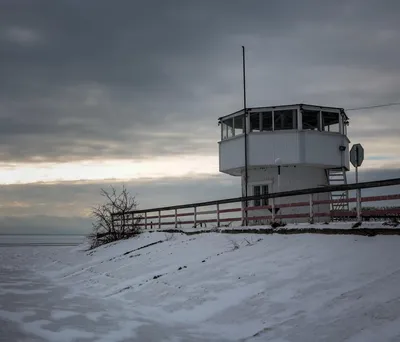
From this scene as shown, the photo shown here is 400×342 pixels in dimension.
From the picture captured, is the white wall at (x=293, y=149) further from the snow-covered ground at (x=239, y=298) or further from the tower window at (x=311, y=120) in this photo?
the snow-covered ground at (x=239, y=298)

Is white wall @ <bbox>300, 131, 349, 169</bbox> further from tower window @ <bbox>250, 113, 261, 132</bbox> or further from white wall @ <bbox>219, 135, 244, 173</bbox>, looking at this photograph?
white wall @ <bbox>219, 135, 244, 173</bbox>

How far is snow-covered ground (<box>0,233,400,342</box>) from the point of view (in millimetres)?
8523

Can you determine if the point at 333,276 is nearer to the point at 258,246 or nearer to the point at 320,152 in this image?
the point at 258,246

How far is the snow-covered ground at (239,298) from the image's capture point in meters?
8.52

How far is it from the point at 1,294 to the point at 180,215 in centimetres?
1179

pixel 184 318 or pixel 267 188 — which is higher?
pixel 267 188

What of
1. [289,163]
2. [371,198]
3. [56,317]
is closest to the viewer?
[56,317]

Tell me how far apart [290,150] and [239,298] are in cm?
1532

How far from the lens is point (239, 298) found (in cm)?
1092

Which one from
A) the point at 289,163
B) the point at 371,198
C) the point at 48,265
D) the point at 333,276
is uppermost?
the point at 289,163

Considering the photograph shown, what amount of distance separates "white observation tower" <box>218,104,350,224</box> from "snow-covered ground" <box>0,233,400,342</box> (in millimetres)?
8592

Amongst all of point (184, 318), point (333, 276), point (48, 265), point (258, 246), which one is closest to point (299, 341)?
point (333, 276)

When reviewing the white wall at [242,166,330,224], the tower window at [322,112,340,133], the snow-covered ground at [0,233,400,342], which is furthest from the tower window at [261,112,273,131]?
the snow-covered ground at [0,233,400,342]

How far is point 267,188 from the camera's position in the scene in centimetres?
2616
